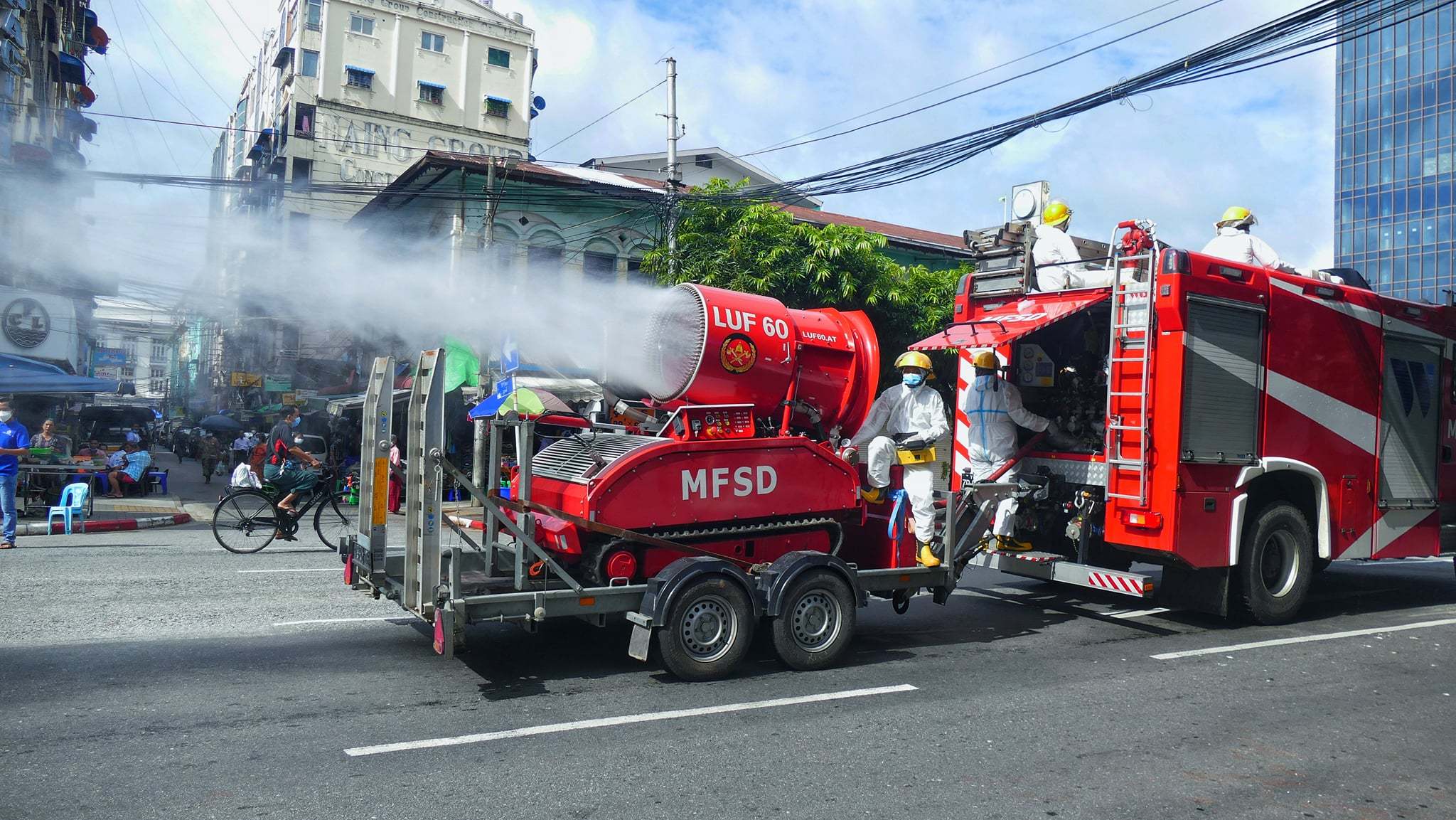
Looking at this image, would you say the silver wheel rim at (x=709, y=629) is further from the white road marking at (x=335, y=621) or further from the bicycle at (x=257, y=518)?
the bicycle at (x=257, y=518)

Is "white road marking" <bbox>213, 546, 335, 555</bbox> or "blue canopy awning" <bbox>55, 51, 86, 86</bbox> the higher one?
"blue canopy awning" <bbox>55, 51, 86, 86</bbox>

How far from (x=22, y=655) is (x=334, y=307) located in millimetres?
7199

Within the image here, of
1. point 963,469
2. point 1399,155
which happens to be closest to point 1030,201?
point 963,469

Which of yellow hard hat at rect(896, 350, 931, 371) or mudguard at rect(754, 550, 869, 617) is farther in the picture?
yellow hard hat at rect(896, 350, 931, 371)

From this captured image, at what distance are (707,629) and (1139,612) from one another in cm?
478

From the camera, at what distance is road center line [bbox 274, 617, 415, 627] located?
8.19 meters

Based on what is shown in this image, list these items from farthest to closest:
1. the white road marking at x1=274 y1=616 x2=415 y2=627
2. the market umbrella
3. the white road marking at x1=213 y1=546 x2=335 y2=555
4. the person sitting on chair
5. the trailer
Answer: the person sitting on chair
the white road marking at x1=213 y1=546 x2=335 y2=555
the market umbrella
the white road marking at x1=274 y1=616 x2=415 y2=627
the trailer

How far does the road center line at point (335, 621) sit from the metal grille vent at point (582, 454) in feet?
6.33

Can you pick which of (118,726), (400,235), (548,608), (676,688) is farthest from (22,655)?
(400,235)

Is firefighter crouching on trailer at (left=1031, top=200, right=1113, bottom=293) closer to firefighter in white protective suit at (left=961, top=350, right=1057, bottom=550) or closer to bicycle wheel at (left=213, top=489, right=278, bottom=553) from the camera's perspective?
firefighter in white protective suit at (left=961, top=350, right=1057, bottom=550)

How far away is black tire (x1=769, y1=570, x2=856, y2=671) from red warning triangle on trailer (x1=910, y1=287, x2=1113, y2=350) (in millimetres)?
2166

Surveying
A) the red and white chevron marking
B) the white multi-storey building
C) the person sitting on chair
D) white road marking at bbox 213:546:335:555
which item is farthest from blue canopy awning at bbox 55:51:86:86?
the red and white chevron marking

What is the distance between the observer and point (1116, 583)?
25.7 ft

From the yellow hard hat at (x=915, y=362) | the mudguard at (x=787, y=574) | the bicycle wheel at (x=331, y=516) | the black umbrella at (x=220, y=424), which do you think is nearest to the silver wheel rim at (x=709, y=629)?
the mudguard at (x=787, y=574)
